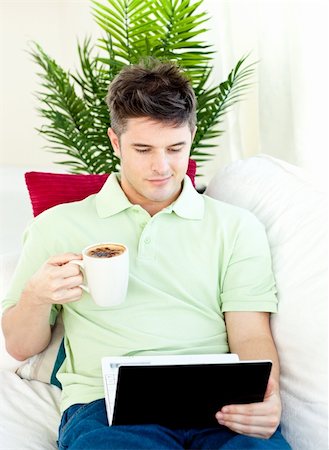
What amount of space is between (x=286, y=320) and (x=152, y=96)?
55 centimetres

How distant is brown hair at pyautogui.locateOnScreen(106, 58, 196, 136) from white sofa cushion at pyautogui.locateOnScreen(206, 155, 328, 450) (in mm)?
271

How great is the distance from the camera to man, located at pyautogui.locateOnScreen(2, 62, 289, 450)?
1.46m

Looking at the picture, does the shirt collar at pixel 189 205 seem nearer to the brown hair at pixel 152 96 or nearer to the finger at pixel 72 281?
the brown hair at pixel 152 96

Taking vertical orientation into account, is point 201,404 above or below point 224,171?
below

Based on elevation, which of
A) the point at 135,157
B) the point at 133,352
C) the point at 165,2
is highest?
the point at 165,2

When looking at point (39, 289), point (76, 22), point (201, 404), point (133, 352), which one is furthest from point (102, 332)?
point (76, 22)

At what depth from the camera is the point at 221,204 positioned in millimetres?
1612

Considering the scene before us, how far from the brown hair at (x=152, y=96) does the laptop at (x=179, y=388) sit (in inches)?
20.3

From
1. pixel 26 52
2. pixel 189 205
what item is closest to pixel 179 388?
pixel 189 205

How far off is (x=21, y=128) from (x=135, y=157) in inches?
99.5

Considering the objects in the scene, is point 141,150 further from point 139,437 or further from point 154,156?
point 139,437

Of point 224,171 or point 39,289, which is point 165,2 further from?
point 39,289

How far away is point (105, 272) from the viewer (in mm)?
1272

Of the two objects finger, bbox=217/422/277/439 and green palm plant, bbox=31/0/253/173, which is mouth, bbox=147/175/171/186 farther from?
green palm plant, bbox=31/0/253/173
